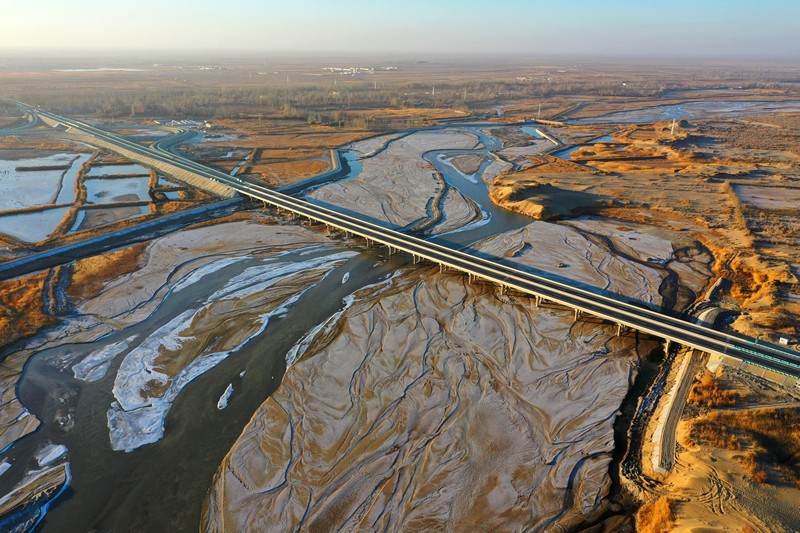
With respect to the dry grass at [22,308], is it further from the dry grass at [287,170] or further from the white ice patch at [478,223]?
the white ice patch at [478,223]

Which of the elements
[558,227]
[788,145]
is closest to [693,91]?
[788,145]

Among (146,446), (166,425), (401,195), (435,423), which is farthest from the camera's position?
(401,195)

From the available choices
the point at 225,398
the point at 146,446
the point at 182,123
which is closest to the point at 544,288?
the point at 225,398

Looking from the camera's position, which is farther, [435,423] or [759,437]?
[435,423]

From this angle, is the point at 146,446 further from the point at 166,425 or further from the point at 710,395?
the point at 710,395

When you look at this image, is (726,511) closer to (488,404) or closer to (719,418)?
(719,418)

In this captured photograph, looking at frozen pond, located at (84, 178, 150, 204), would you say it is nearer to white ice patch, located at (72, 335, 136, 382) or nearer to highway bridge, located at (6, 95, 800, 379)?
highway bridge, located at (6, 95, 800, 379)
